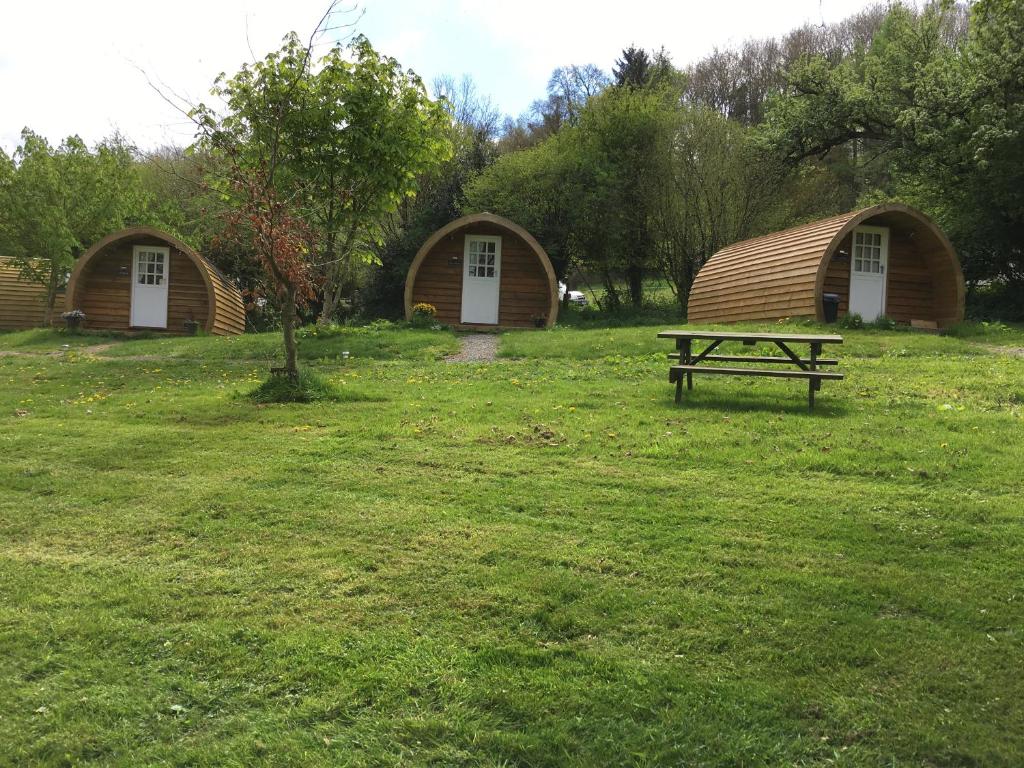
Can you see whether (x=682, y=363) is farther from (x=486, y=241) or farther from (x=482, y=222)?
(x=486, y=241)

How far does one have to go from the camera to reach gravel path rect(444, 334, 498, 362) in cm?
1411

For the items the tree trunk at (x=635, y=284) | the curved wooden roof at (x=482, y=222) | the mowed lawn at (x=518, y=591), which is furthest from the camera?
the tree trunk at (x=635, y=284)

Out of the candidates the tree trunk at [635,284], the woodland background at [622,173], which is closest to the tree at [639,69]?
the woodland background at [622,173]

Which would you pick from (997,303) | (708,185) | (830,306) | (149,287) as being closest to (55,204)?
(149,287)

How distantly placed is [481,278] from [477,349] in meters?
5.87

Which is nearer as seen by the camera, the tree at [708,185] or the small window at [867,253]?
the small window at [867,253]

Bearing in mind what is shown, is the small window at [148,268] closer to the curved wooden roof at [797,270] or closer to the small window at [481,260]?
the small window at [481,260]

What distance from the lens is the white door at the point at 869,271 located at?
59.8ft

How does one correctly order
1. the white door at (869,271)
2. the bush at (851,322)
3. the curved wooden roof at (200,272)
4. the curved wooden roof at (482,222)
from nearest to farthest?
the bush at (851,322) → the white door at (869,271) → the curved wooden roof at (482,222) → the curved wooden roof at (200,272)

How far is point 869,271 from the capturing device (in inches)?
721

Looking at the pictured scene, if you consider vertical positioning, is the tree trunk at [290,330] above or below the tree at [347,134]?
below

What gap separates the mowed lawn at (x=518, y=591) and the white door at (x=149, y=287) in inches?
589

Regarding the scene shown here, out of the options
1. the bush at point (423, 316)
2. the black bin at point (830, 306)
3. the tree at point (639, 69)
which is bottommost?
the bush at point (423, 316)

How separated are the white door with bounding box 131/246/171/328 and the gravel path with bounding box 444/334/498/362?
9.85 m
